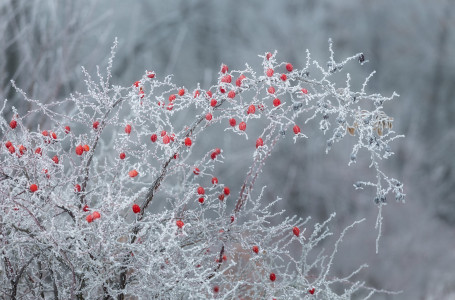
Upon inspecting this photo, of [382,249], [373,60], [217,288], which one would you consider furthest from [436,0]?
[217,288]

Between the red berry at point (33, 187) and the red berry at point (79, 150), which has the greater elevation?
the red berry at point (79, 150)

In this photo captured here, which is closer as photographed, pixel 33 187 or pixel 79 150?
pixel 33 187

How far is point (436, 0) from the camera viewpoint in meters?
12.5

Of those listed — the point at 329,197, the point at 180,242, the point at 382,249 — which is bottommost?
the point at 180,242

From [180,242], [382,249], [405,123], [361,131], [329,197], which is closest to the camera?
[361,131]

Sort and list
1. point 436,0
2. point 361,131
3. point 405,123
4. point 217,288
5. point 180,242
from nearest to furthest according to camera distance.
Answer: point 361,131 < point 180,242 < point 217,288 < point 405,123 < point 436,0

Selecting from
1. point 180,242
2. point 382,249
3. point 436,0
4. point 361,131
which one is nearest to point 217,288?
point 180,242

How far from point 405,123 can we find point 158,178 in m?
10.3

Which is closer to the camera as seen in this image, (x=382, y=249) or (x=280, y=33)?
(x=382, y=249)

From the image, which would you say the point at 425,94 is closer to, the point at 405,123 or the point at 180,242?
the point at 405,123

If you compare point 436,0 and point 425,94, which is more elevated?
point 436,0

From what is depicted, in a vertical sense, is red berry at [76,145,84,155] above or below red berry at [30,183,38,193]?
above

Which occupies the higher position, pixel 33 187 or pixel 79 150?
pixel 79 150

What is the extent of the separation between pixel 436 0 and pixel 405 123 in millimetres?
3061
